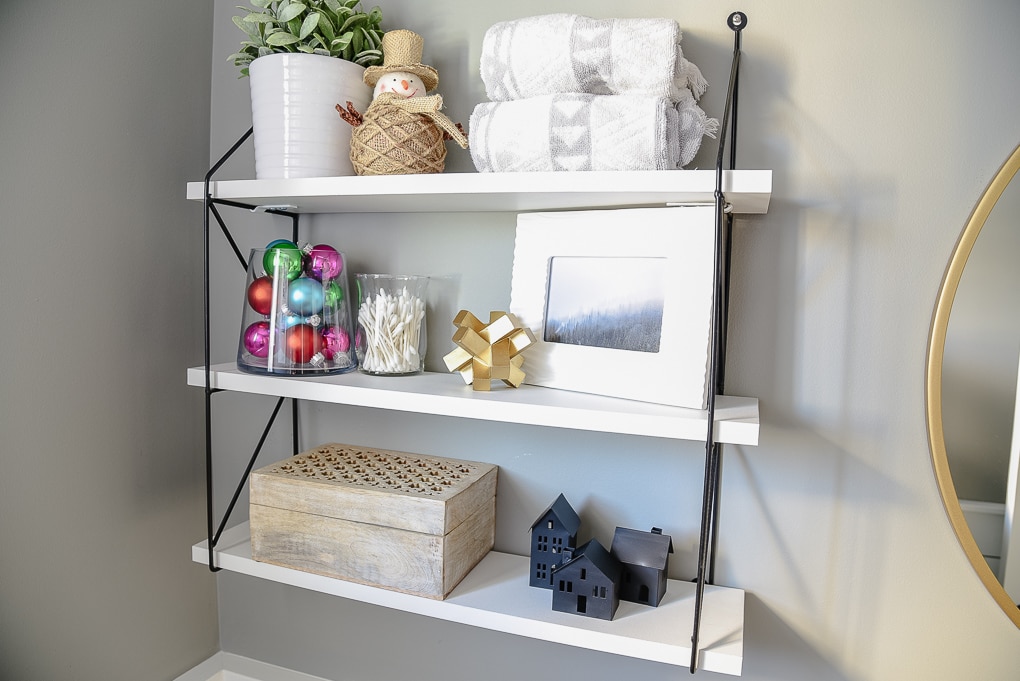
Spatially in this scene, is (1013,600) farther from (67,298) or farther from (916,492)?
(67,298)

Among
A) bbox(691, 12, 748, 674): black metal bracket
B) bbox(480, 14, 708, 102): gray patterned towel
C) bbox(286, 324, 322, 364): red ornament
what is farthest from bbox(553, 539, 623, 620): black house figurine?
bbox(480, 14, 708, 102): gray patterned towel

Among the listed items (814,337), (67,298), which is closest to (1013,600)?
(814,337)

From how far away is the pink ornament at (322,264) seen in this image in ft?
3.49

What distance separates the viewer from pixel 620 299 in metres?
0.94

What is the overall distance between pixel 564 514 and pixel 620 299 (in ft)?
1.07

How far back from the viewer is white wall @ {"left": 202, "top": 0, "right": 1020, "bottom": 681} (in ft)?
2.90

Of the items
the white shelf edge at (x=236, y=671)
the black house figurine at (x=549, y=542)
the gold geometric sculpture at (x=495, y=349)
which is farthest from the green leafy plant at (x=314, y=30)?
the white shelf edge at (x=236, y=671)

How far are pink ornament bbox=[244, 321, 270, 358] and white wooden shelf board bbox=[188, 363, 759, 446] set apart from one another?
0.12 feet

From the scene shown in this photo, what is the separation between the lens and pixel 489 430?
113cm

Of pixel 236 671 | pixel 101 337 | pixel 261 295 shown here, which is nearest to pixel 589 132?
pixel 261 295

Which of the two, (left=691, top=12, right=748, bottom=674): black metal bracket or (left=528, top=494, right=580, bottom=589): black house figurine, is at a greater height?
(left=691, top=12, right=748, bottom=674): black metal bracket

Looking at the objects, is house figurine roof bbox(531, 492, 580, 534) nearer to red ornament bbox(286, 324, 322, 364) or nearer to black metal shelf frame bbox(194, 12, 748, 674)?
black metal shelf frame bbox(194, 12, 748, 674)

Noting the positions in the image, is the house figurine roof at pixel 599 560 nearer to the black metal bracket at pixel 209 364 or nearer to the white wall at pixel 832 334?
the white wall at pixel 832 334

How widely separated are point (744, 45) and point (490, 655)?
1.01m
